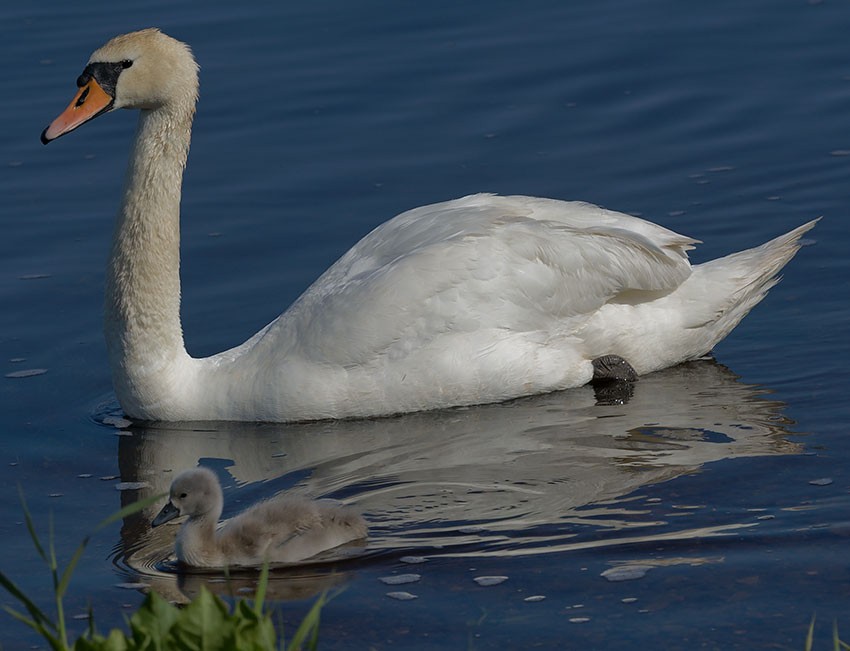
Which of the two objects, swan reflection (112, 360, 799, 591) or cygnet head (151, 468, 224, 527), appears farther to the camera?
swan reflection (112, 360, 799, 591)

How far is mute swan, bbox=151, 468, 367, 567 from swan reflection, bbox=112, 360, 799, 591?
5.0 inches

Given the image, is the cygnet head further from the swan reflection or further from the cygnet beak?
the swan reflection

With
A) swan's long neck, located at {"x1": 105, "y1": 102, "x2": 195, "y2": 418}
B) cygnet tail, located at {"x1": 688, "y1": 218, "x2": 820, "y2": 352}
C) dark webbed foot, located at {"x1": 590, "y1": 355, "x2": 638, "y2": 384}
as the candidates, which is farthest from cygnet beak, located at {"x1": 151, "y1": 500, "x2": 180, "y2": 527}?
cygnet tail, located at {"x1": 688, "y1": 218, "x2": 820, "y2": 352}

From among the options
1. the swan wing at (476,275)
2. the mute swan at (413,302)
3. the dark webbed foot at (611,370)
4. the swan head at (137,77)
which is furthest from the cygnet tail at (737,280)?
the swan head at (137,77)

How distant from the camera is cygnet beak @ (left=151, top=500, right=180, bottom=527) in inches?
265

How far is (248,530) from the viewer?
663 cm

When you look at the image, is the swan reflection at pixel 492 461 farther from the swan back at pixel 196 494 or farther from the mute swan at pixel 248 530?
the swan back at pixel 196 494

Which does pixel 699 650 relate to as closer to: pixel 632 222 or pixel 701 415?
pixel 701 415

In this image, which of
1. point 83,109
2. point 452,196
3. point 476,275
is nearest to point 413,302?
point 476,275

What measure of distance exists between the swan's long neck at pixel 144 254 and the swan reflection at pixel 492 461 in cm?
41

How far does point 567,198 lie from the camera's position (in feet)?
35.5

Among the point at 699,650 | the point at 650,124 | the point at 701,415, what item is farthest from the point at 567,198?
the point at 699,650

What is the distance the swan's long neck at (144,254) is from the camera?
341 inches

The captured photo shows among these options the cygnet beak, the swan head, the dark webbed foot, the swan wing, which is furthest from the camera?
the dark webbed foot
